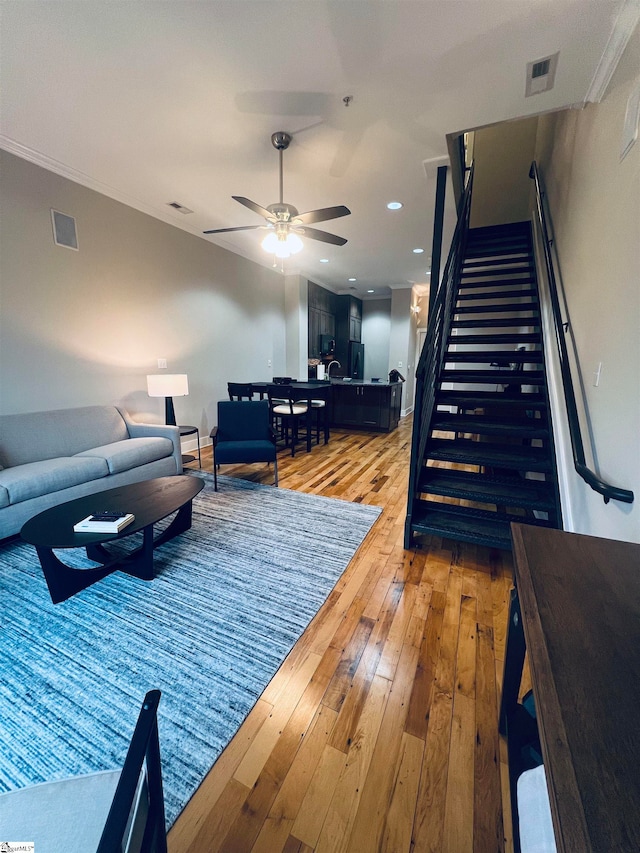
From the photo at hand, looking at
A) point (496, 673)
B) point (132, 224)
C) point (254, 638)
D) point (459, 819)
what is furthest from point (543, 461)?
point (132, 224)

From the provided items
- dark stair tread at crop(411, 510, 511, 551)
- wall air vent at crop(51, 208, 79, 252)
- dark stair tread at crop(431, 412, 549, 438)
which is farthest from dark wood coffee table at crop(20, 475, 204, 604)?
wall air vent at crop(51, 208, 79, 252)

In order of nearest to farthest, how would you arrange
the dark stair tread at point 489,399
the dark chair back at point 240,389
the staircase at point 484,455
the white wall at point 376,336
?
1. the staircase at point 484,455
2. the dark stair tread at point 489,399
3. the dark chair back at point 240,389
4. the white wall at point 376,336

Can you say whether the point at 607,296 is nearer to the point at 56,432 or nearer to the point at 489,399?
the point at 489,399

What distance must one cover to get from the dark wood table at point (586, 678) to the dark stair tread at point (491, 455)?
5.09 feet

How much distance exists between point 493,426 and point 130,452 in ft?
10.8

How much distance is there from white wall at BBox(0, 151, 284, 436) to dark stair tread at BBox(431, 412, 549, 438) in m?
3.49

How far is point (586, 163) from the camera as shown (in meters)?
2.28

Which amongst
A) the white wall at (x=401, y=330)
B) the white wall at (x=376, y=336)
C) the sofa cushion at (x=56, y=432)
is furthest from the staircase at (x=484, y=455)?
the white wall at (x=376, y=336)

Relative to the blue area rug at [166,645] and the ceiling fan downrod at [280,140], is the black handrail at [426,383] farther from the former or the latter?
→ the ceiling fan downrod at [280,140]

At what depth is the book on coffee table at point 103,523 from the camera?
1.87 metres

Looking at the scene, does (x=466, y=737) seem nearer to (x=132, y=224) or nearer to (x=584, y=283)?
(x=584, y=283)

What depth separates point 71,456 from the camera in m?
3.10

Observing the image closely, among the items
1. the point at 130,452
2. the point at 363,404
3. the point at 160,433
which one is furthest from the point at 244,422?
the point at 363,404

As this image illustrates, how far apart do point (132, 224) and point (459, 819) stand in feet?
17.1
